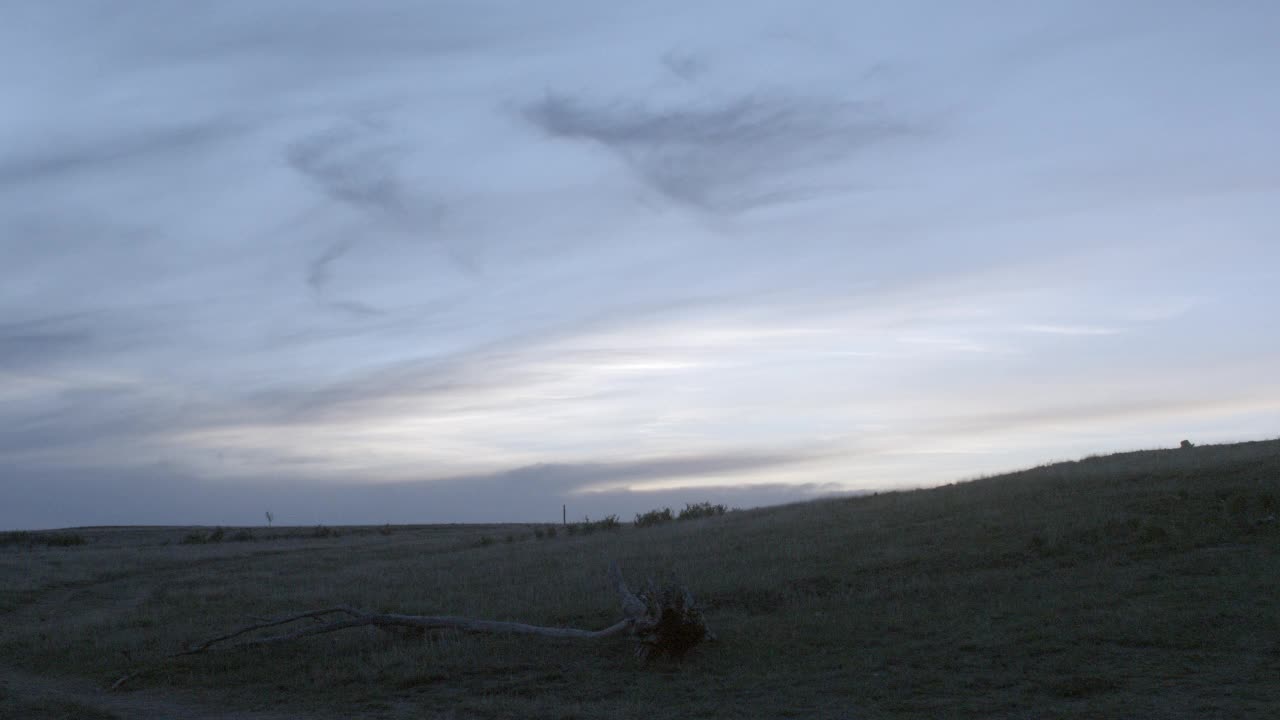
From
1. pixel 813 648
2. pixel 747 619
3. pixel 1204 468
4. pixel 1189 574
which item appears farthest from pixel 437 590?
pixel 1204 468

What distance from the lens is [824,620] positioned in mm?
15195

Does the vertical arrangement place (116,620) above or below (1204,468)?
below

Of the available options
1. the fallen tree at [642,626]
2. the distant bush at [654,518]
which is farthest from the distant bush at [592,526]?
the fallen tree at [642,626]

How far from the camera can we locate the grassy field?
1132 centimetres

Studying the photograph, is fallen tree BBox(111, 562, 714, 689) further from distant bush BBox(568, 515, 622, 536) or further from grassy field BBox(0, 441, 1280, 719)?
distant bush BBox(568, 515, 622, 536)

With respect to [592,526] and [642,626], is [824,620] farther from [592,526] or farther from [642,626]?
[592,526]

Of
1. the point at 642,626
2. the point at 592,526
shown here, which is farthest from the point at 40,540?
the point at 642,626

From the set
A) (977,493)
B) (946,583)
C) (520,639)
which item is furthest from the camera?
(977,493)

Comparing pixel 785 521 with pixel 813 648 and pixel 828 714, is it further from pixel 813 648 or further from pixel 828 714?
pixel 828 714

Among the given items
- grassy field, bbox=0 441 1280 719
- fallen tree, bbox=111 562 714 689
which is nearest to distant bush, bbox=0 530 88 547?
grassy field, bbox=0 441 1280 719

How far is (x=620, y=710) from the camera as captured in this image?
11156 millimetres

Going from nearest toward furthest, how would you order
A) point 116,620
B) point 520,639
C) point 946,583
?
1. point 520,639
2. point 946,583
3. point 116,620

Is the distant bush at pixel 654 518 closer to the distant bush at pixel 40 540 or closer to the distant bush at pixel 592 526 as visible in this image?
the distant bush at pixel 592 526

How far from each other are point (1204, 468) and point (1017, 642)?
44.1 ft
